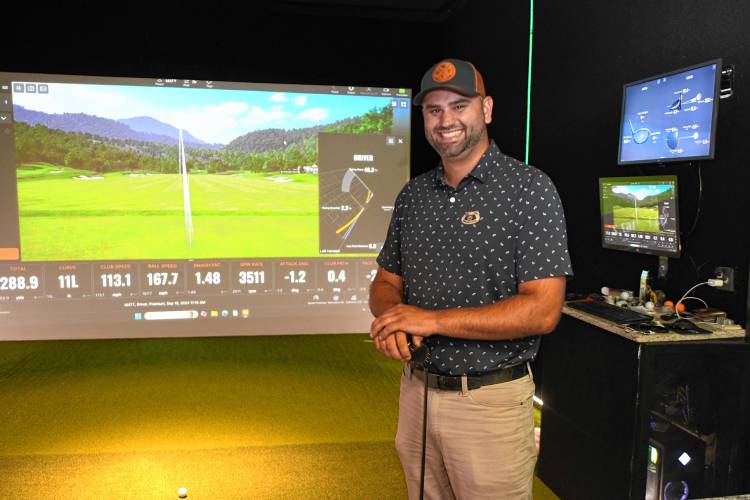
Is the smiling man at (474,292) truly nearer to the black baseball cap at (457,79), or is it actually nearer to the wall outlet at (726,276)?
the black baseball cap at (457,79)

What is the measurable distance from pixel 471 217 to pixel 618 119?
7.11 ft

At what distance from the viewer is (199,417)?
374 centimetres

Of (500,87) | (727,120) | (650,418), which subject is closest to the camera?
(650,418)

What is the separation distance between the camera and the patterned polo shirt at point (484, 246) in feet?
4.46

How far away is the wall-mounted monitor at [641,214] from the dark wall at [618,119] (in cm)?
10

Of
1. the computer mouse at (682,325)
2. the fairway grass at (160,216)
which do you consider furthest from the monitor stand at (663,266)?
the fairway grass at (160,216)

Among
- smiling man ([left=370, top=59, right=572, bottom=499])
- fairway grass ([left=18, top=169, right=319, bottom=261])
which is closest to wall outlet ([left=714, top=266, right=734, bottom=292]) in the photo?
smiling man ([left=370, top=59, right=572, bottom=499])

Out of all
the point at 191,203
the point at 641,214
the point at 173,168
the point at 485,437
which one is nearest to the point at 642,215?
the point at 641,214

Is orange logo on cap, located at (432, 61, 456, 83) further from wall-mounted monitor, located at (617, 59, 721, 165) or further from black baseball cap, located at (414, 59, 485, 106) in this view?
wall-mounted monitor, located at (617, 59, 721, 165)

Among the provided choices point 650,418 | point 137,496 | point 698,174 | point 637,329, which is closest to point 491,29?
point 698,174

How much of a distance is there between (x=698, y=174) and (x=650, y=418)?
1151mm

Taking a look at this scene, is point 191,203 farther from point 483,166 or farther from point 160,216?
point 483,166

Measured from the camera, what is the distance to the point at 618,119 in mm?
3174

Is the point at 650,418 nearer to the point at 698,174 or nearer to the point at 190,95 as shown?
the point at 698,174
